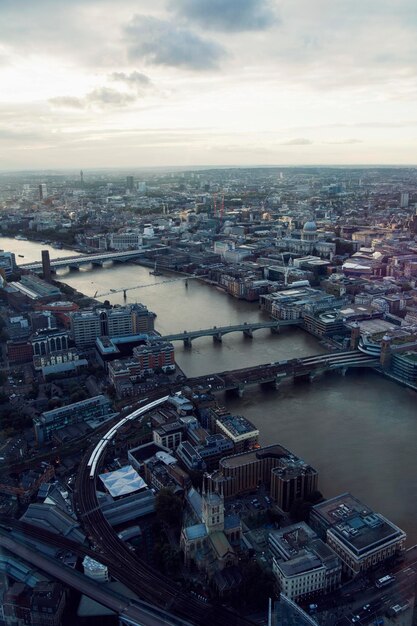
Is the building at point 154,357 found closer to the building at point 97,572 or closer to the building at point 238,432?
the building at point 238,432

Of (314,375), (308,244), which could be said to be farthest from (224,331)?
(308,244)

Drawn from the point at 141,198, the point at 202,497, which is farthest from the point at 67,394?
the point at 141,198

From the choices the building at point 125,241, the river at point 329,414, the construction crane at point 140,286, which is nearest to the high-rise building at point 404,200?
the building at point 125,241

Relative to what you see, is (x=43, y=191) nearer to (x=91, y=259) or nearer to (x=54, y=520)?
(x=91, y=259)

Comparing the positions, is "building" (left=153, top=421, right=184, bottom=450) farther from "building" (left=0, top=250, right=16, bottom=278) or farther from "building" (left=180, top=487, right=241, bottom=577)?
"building" (left=0, top=250, right=16, bottom=278)

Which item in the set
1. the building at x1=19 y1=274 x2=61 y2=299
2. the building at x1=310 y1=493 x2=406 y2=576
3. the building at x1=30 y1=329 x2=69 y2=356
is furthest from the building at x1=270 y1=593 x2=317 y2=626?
the building at x1=19 y1=274 x2=61 y2=299

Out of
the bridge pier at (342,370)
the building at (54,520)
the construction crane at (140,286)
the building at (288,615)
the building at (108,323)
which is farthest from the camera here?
the construction crane at (140,286)

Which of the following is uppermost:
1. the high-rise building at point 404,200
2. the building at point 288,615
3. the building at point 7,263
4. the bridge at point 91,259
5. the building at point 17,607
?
the high-rise building at point 404,200
